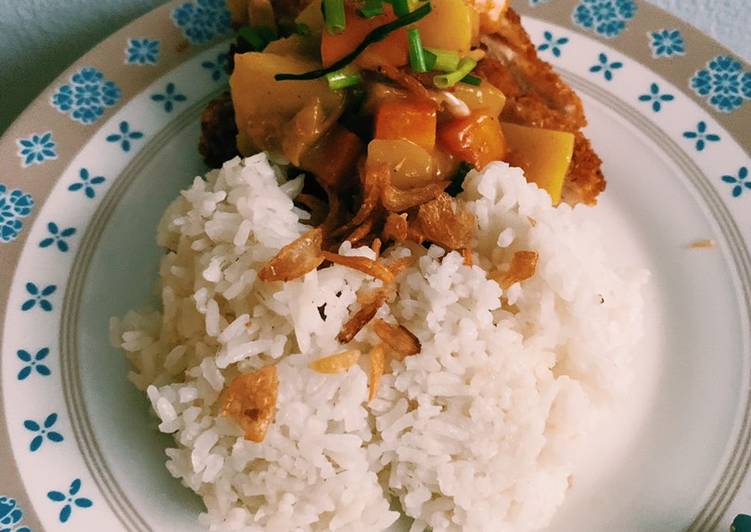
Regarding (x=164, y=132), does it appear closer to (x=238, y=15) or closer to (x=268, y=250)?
(x=238, y=15)

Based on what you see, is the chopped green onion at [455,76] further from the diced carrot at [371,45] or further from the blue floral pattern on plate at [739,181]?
the blue floral pattern on plate at [739,181]

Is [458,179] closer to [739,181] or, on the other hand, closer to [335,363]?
[335,363]

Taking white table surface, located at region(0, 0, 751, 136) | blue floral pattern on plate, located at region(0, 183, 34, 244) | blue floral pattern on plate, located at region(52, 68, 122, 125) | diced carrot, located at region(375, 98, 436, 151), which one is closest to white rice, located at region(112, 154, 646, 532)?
diced carrot, located at region(375, 98, 436, 151)

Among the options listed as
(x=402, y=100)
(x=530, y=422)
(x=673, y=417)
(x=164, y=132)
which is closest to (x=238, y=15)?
(x=164, y=132)

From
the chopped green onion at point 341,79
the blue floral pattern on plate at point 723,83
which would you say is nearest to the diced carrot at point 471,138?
the chopped green onion at point 341,79

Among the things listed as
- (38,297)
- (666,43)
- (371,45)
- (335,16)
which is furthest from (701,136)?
(38,297)

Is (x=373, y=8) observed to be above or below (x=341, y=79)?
above
